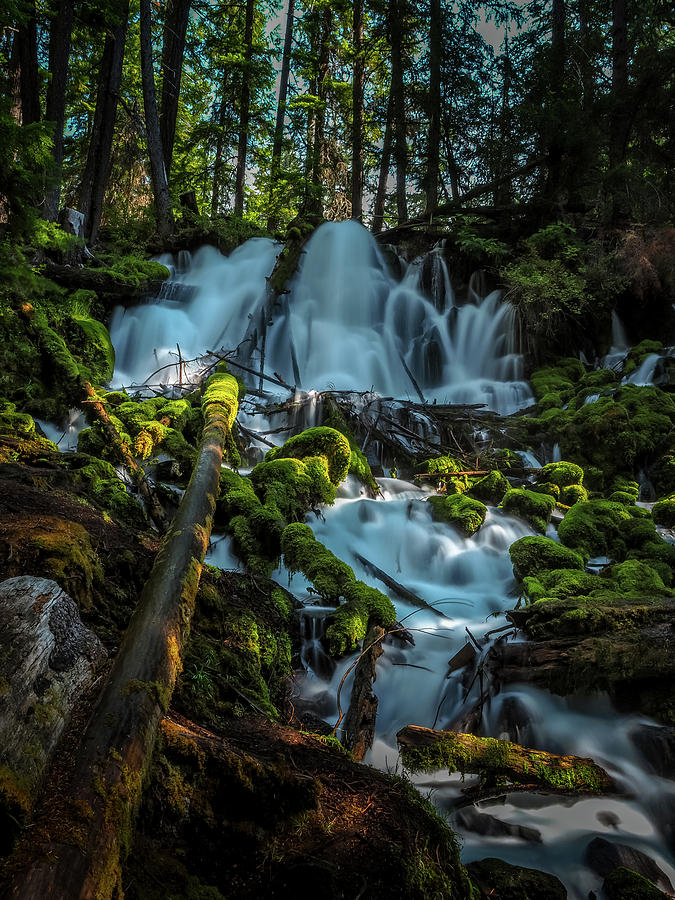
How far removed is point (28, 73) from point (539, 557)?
14.9 meters

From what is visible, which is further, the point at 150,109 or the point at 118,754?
the point at 150,109

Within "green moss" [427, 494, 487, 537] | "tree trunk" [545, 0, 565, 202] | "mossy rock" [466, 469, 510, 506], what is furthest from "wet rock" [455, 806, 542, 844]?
"tree trunk" [545, 0, 565, 202]

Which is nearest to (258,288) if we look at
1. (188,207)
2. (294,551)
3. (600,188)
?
(188,207)

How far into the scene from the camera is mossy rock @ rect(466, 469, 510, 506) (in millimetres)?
7598

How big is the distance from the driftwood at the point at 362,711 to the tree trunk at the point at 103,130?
13603 millimetres

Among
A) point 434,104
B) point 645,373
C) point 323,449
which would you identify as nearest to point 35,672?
point 323,449

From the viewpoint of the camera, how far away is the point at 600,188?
1423cm

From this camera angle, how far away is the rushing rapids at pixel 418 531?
304 centimetres

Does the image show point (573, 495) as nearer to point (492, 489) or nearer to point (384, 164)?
point (492, 489)

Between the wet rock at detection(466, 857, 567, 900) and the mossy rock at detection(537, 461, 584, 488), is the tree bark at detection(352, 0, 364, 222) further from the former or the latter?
the wet rock at detection(466, 857, 567, 900)

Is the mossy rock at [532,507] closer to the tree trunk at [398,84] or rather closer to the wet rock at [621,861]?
the wet rock at [621,861]

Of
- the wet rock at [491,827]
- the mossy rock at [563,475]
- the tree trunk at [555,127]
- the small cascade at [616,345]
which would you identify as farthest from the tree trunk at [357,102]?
the wet rock at [491,827]

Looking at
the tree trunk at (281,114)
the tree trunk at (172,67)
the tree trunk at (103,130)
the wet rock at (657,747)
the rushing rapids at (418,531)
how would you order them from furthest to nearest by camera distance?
the tree trunk at (281,114) → the tree trunk at (172,67) → the tree trunk at (103,130) → the wet rock at (657,747) → the rushing rapids at (418,531)

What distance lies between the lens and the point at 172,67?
15406mm
